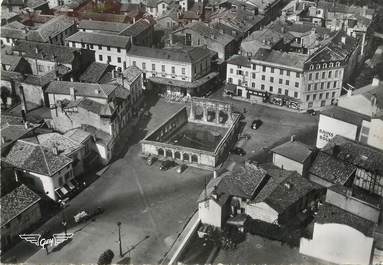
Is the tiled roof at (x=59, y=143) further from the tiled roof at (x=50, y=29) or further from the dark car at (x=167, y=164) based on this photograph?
the tiled roof at (x=50, y=29)

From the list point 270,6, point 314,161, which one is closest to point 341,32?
point 270,6

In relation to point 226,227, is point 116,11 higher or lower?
higher

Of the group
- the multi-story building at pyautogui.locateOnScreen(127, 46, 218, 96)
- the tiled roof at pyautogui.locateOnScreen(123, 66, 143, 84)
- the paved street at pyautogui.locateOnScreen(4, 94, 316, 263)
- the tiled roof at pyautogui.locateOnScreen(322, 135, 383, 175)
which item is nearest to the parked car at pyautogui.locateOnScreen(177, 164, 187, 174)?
the paved street at pyautogui.locateOnScreen(4, 94, 316, 263)

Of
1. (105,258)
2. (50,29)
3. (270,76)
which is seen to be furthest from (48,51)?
(105,258)

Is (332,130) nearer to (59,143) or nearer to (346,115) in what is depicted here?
(346,115)

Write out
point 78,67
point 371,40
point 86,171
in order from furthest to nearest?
point 371,40, point 78,67, point 86,171

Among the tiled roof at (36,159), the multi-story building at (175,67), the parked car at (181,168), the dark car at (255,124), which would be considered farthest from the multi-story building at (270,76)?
the tiled roof at (36,159)

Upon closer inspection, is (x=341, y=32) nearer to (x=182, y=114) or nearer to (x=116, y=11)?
(x=182, y=114)
